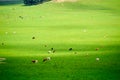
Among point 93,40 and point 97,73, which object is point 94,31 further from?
point 97,73

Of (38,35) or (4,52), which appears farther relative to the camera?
(38,35)

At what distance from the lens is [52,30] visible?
2781cm

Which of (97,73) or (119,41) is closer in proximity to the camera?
(97,73)

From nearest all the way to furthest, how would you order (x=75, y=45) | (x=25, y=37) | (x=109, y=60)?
(x=109, y=60)
(x=75, y=45)
(x=25, y=37)

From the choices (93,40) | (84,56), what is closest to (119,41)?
(93,40)

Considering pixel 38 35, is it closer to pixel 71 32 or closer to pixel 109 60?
pixel 71 32

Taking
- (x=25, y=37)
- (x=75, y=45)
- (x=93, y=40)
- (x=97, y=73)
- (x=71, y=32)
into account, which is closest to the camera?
(x=97, y=73)

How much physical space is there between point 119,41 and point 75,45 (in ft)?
8.75

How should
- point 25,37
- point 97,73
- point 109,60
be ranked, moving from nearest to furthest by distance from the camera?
point 97,73 < point 109,60 < point 25,37

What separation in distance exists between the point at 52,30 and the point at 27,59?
33.8 ft

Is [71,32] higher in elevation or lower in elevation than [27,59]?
lower

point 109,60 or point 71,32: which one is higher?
point 109,60

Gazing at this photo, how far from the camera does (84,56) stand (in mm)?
17906

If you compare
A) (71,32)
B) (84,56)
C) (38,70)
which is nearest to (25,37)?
(71,32)
